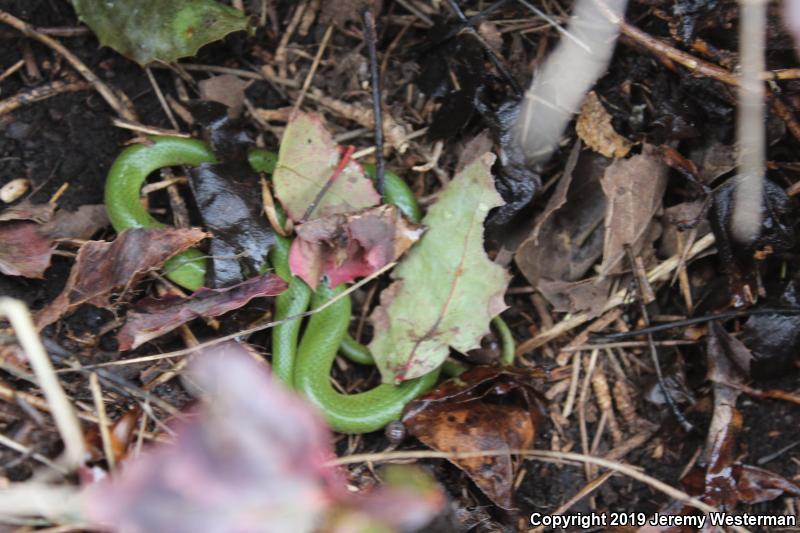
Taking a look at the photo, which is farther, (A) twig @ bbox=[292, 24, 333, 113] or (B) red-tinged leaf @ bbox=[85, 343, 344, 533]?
(A) twig @ bbox=[292, 24, 333, 113]

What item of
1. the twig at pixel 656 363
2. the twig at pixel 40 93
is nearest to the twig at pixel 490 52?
the twig at pixel 656 363

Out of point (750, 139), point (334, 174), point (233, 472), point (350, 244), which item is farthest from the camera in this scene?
point (334, 174)

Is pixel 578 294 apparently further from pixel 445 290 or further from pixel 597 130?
pixel 597 130

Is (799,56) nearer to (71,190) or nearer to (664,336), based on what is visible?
(664,336)

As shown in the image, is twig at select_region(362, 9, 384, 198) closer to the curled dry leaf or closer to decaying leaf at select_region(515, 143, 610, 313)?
decaying leaf at select_region(515, 143, 610, 313)

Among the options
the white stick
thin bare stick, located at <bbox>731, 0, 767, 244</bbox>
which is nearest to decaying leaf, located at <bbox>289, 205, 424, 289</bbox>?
the white stick

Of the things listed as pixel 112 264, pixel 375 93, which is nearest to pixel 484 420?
pixel 375 93

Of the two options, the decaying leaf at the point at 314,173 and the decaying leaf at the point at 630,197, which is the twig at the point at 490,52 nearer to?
the decaying leaf at the point at 630,197
